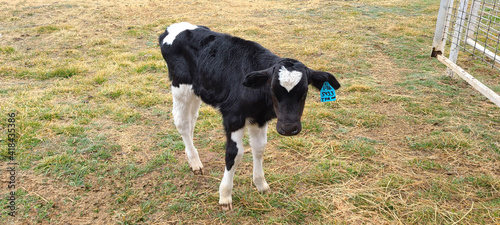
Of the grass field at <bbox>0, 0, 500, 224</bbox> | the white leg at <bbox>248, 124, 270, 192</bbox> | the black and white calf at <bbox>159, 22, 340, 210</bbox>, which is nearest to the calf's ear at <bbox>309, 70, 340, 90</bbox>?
the black and white calf at <bbox>159, 22, 340, 210</bbox>

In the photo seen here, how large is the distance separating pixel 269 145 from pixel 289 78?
201 centimetres

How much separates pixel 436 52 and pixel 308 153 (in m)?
4.21

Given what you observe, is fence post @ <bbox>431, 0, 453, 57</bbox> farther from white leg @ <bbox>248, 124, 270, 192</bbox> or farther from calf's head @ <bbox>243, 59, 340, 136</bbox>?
white leg @ <bbox>248, 124, 270, 192</bbox>

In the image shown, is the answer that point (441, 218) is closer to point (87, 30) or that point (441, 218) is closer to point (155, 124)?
point (155, 124)

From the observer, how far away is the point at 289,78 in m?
2.72

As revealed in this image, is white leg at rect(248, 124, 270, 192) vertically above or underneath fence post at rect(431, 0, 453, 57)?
underneath

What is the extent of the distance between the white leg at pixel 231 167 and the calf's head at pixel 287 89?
0.58 metres

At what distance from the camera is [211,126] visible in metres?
5.15

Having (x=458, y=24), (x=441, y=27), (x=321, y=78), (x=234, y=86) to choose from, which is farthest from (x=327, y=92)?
(x=441, y=27)

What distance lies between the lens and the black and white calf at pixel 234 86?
2.78 m

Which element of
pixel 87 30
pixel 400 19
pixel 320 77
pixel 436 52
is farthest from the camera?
pixel 400 19

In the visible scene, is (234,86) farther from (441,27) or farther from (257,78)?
(441,27)

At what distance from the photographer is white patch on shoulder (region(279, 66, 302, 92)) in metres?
2.71

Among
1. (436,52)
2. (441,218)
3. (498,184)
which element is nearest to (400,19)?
(436,52)
